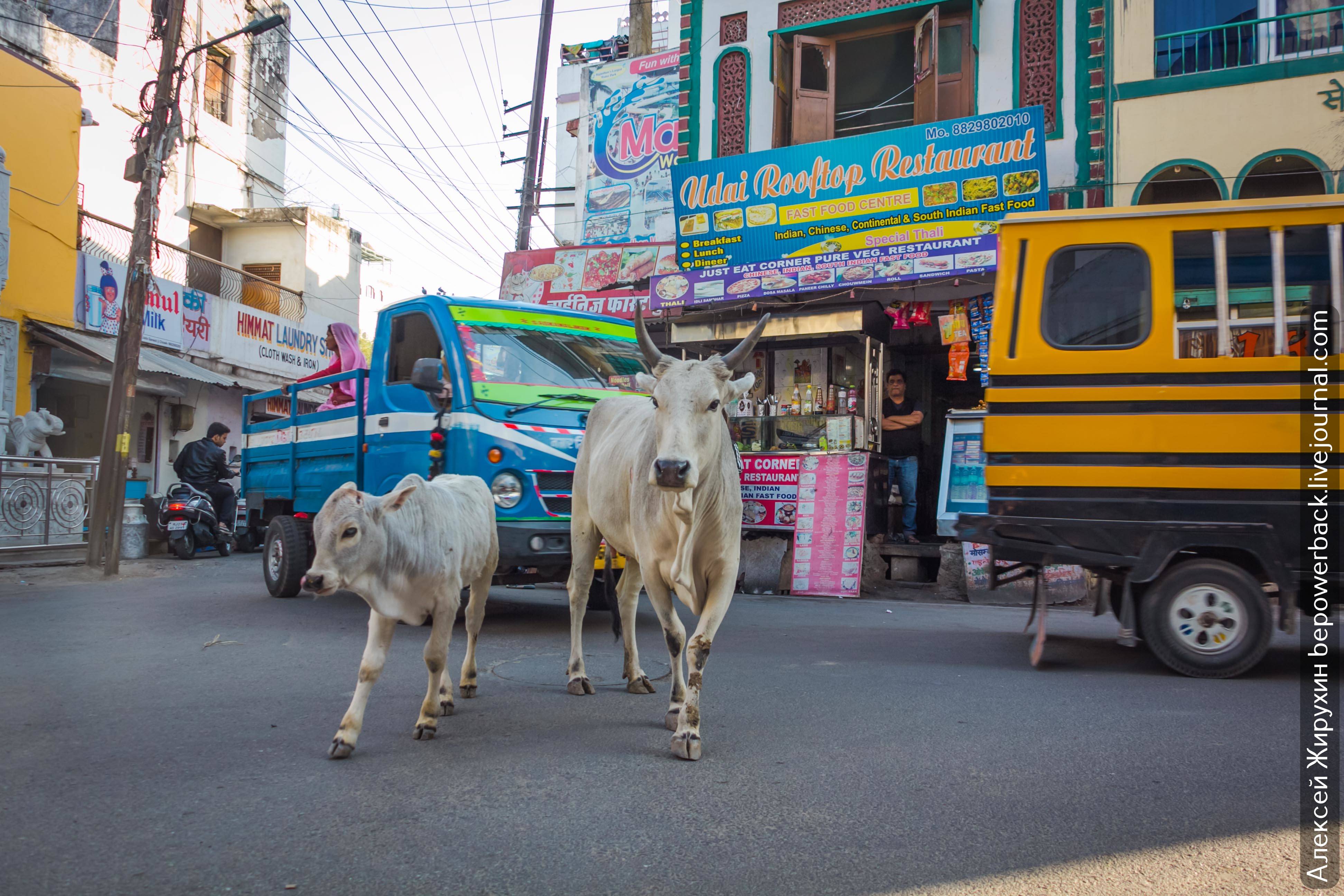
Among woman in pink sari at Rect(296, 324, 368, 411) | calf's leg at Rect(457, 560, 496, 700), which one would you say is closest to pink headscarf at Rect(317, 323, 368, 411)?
woman in pink sari at Rect(296, 324, 368, 411)

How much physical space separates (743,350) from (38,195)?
17.8 m

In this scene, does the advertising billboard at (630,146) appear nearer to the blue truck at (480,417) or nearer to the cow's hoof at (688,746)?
Result: the blue truck at (480,417)

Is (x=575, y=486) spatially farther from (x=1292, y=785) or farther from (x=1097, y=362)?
(x=1292, y=785)

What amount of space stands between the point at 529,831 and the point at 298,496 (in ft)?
23.7

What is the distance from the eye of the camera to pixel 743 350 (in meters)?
4.58

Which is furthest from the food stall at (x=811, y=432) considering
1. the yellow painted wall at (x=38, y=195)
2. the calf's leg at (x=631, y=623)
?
the yellow painted wall at (x=38, y=195)

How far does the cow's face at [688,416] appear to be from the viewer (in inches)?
159

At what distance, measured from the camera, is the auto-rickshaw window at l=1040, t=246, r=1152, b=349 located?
605 cm

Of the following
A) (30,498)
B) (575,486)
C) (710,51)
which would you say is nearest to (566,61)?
(710,51)

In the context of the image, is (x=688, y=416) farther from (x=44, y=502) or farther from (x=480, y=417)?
(x=44, y=502)

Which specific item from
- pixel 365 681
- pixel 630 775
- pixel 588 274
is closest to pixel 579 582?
pixel 365 681

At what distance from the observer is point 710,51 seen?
1506cm

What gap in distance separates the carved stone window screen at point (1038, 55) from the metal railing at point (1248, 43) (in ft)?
4.00

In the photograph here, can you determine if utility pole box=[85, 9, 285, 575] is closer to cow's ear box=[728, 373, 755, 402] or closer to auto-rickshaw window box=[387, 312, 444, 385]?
auto-rickshaw window box=[387, 312, 444, 385]
